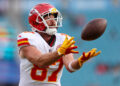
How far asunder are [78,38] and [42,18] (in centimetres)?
722

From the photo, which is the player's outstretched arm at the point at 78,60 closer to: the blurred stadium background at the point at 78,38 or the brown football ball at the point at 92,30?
the brown football ball at the point at 92,30

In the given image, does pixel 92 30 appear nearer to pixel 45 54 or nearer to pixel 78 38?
pixel 45 54

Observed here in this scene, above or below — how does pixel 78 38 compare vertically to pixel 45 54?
below

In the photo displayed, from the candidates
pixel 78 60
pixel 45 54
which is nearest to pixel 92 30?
pixel 78 60

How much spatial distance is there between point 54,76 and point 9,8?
7.68 meters

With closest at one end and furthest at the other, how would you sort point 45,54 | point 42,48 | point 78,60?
point 45,54, point 78,60, point 42,48

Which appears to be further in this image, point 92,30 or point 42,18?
point 42,18

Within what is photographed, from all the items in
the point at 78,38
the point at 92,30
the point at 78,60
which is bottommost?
the point at 78,38

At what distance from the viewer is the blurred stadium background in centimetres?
884

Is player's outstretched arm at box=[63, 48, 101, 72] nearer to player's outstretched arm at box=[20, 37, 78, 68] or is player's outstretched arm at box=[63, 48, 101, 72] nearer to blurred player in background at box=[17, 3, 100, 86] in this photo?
blurred player in background at box=[17, 3, 100, 86]

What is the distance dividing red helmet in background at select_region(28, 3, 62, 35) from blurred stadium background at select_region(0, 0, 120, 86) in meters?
5.28

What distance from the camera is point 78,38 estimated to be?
10.4 metres

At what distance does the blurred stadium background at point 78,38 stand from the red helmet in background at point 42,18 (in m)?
5.28

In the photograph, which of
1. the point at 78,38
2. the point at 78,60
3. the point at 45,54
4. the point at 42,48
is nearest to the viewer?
the point at 45,54
